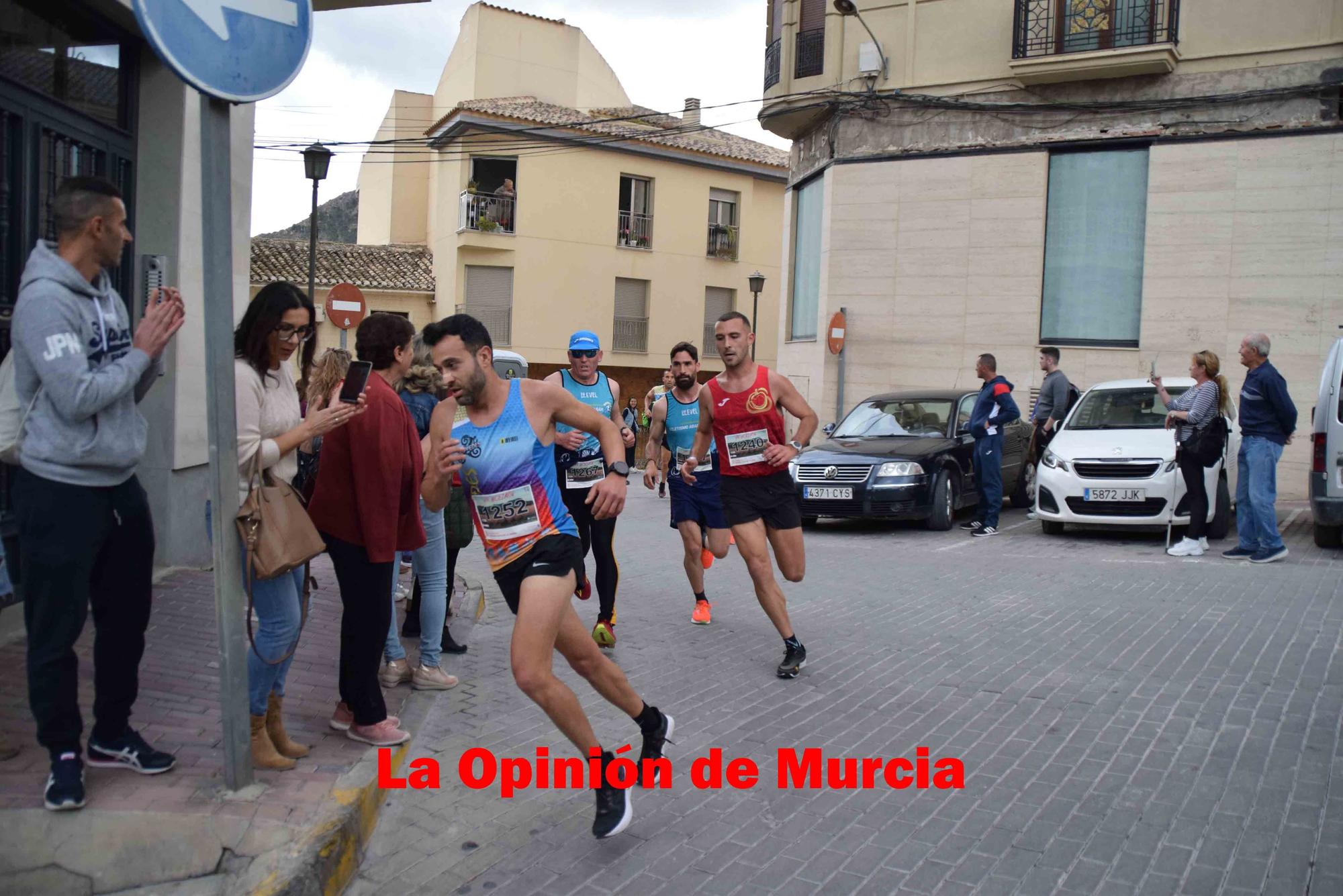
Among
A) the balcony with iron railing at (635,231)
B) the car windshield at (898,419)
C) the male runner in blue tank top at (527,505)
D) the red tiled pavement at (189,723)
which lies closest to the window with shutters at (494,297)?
the balcony with iron railing at (635,231)

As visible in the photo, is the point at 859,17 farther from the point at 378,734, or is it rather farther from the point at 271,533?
the point at 271,533

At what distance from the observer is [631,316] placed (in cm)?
3884

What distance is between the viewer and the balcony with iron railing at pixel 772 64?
2261 centimetres

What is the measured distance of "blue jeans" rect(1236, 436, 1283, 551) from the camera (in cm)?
1006

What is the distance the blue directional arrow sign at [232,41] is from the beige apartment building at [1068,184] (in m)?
16.4

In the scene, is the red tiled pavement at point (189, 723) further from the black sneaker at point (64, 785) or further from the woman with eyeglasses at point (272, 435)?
the woman with eyeglasses at point (272, 435)

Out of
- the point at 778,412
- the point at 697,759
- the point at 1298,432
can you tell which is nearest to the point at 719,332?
the point at 778,412

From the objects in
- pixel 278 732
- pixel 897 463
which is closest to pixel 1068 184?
pixel 897 463

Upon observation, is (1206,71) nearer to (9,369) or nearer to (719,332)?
(719,332)

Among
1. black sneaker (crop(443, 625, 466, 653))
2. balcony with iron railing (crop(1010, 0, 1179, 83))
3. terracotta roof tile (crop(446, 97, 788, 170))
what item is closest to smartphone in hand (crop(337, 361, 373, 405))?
black sneaker (crop(443, 625, 466, 653))

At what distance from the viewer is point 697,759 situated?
484cm

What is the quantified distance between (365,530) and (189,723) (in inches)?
44.6

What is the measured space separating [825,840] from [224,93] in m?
3.29

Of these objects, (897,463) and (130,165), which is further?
(897,463)
